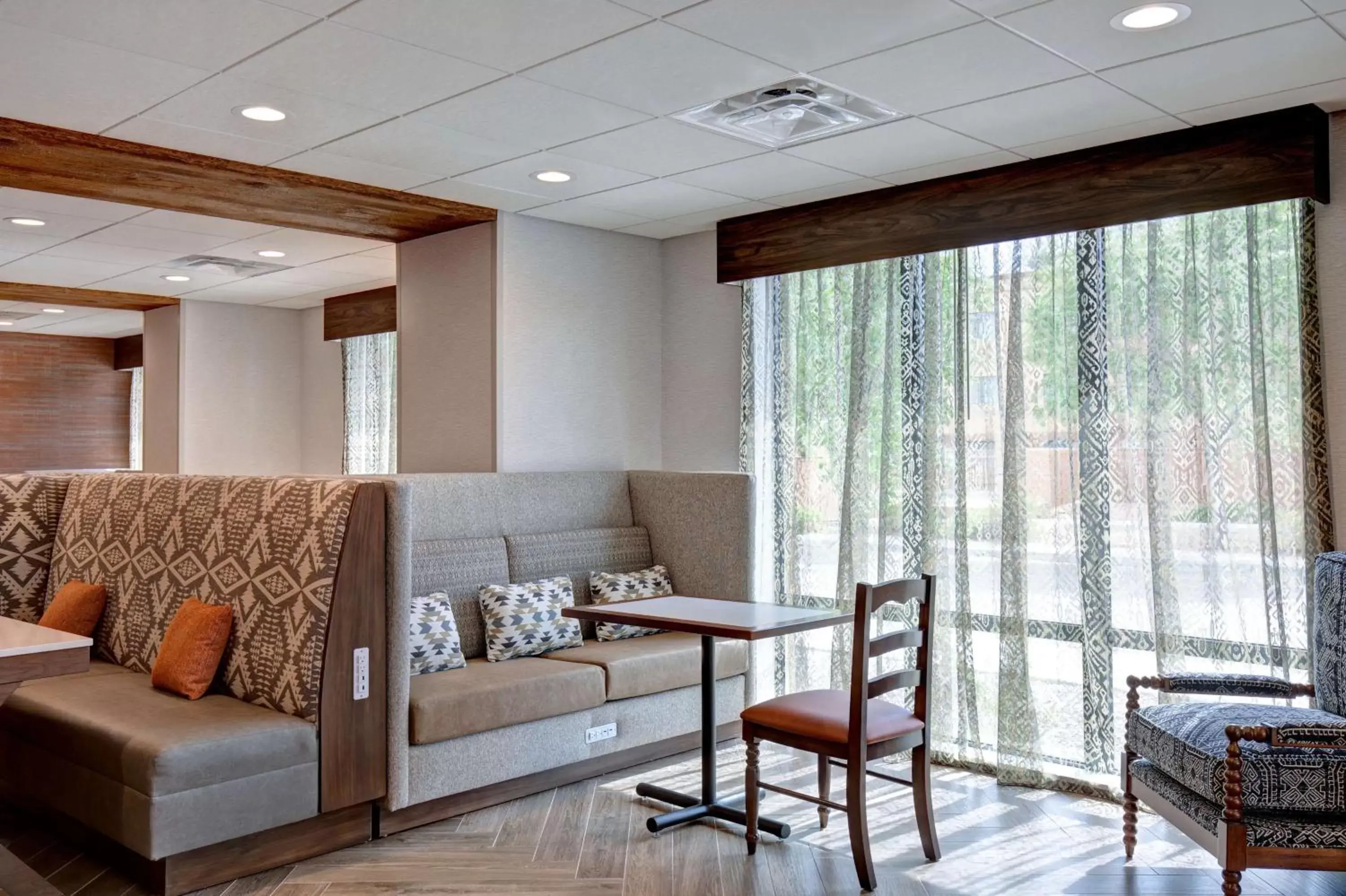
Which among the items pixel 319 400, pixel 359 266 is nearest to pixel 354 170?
pixel 359 266

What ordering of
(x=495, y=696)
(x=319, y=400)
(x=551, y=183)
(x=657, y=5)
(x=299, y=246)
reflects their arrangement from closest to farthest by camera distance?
1. (x=657, y=5)
2. (x=495, y=696)
3. (x=551, y=183)
4. (x=299, y=246)
5. (x=319, y=400)

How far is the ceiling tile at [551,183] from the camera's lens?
172 inches

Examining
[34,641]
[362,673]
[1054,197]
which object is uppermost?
[1054,197]

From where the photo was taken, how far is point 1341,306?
3730 millimetres

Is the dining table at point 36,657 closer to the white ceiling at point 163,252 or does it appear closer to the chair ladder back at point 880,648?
the chair ladder back at point 880,648

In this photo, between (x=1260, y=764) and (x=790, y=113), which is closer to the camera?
(x=1260, y=764)

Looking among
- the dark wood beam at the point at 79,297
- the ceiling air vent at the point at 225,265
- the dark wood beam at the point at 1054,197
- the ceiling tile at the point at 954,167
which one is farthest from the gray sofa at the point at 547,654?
the dark wood beam at the point at 79,297

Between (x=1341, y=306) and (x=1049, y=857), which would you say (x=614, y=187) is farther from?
(x=1049, y=857)

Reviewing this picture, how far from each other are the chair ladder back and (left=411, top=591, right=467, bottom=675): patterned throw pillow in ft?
5.66

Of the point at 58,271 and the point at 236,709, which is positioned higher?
the point at 58,271

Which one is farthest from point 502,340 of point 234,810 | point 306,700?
point 234,810

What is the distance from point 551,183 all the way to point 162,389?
475cm

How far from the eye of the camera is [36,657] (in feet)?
9.43

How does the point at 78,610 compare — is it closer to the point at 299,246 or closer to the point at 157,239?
the point at 157,239
